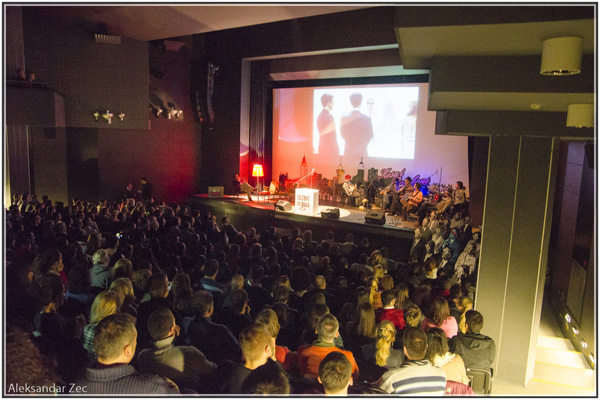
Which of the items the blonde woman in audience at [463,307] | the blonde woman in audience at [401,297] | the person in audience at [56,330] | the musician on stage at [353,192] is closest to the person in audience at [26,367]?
the person in audience at [56,330]

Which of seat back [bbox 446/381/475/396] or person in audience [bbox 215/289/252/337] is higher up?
person in audience [bbox 215/289/252/337]

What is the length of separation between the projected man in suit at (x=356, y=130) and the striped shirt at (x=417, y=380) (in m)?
10.2

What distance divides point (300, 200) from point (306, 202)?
0.18 m

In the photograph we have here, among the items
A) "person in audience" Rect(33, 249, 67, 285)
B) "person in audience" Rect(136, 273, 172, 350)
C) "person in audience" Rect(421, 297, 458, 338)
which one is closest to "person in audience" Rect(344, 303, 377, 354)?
"person in audience" Rect(421, 297, 458, 338)

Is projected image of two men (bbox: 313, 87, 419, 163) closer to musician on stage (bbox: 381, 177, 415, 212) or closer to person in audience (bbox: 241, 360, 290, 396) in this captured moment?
musician on stage (bbox: 381, 177, 415, 212)

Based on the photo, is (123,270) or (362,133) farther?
(362,133)

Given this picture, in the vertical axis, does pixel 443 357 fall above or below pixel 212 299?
below

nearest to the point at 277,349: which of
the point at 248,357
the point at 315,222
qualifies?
the point at 248,357

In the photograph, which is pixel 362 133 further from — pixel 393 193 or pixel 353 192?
pixel 393 193

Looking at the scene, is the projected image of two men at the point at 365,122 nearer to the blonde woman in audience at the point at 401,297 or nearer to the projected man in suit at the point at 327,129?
the projected man in suit at the point at 327,129

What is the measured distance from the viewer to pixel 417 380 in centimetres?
216

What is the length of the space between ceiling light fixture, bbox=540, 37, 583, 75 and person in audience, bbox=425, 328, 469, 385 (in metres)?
1.44

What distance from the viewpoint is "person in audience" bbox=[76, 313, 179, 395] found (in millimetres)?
1923

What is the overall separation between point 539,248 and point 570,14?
2273 mm
